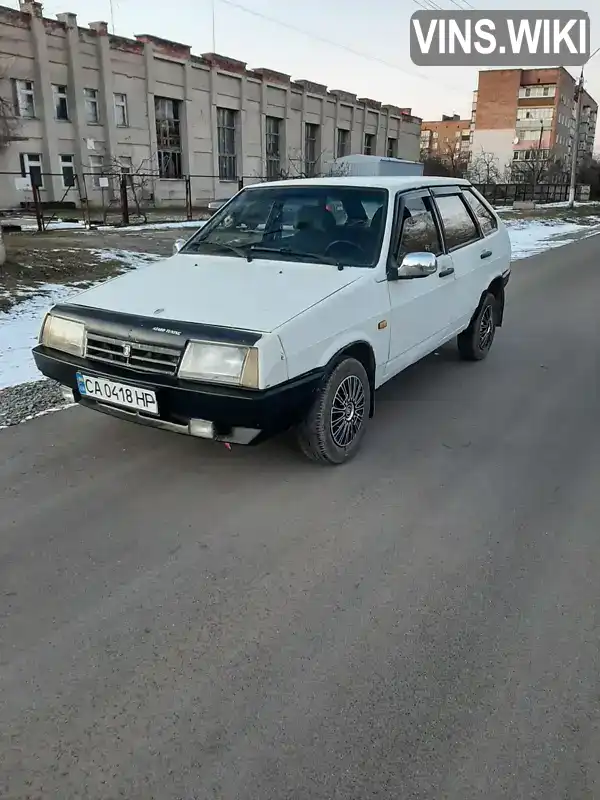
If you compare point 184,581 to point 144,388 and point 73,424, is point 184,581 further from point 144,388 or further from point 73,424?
point 73,424

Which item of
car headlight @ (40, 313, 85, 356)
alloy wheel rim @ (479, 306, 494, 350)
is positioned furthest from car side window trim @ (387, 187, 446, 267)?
car headlight @ (40, 313, 85, 356)

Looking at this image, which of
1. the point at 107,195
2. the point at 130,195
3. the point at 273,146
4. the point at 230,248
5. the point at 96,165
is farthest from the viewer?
the point at 273,146

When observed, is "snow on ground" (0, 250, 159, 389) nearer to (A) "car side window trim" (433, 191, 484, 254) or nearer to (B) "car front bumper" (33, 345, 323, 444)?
(B) "car front bumper" (33, 345, 323, 444)

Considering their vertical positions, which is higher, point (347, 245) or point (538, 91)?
point (538, 91)

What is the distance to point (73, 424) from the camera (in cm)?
457

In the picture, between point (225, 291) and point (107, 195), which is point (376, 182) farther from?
point (107, 195)

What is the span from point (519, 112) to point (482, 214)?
85.7 m

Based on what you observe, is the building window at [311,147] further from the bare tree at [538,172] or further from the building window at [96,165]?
the building window at [96,165]

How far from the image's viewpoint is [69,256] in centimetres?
1110

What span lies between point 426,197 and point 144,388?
2.82 m

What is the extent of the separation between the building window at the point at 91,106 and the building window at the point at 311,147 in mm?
18162

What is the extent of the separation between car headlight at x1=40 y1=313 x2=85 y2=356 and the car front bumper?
15cm

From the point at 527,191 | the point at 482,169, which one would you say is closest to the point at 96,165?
the point at 527,191

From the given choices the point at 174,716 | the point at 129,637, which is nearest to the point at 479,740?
the point at 174,716
